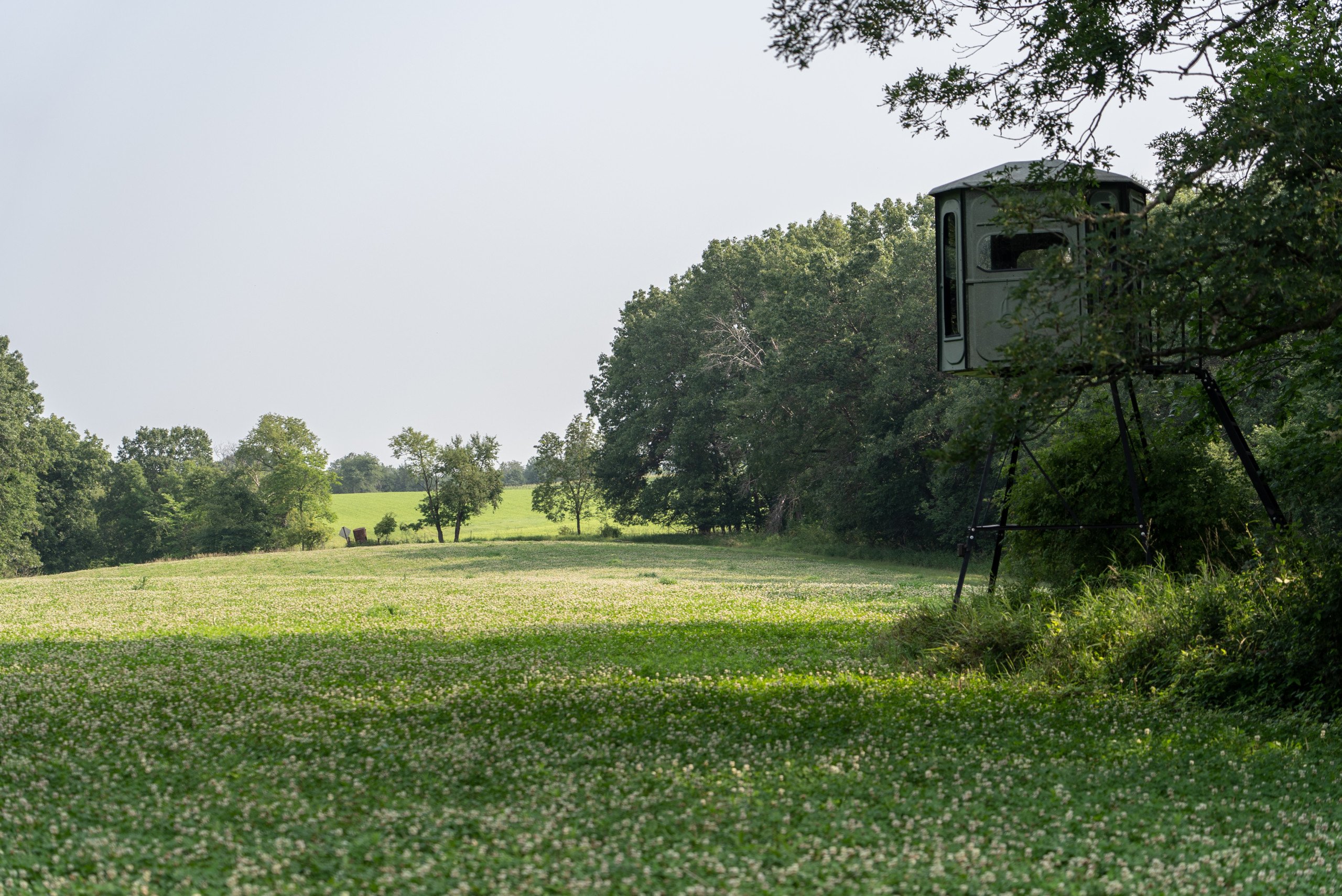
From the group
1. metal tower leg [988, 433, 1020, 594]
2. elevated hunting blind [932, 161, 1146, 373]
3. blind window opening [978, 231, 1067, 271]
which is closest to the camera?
elevated hunting blind [932, 161, 1146, 373]

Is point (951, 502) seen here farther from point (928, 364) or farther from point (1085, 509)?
point (1085, 509)

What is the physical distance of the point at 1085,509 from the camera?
12.9m

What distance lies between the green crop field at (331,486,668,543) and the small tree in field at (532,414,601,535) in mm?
1938

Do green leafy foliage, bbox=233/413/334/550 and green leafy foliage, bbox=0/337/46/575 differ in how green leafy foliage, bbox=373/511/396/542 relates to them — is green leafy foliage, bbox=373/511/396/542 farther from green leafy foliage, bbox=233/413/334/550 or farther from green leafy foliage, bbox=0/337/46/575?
green leafy foliage, bbox=0/337/46/575

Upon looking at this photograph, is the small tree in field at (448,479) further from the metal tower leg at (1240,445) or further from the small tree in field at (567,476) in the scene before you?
the metal tower leg at (1240,445)

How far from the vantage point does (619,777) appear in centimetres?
649

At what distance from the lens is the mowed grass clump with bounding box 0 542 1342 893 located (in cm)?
492

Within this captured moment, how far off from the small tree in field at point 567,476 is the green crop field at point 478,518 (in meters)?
1.94

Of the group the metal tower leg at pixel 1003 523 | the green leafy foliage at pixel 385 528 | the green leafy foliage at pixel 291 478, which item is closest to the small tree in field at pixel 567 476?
the green leafy foliage at pixel 385 528

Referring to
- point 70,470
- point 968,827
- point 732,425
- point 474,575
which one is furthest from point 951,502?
point 70,470

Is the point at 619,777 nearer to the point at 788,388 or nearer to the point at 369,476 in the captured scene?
the point at 788,388

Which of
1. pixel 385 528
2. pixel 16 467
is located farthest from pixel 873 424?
pixel 16 467

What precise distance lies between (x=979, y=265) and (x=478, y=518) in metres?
86.5

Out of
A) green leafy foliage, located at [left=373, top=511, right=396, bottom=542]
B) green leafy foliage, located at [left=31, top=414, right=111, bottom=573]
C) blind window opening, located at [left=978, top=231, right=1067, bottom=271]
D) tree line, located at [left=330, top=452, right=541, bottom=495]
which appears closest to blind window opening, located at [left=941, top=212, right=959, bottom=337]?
blind window opening, located at [left=978, top=231, right=1067, bottom=271]
